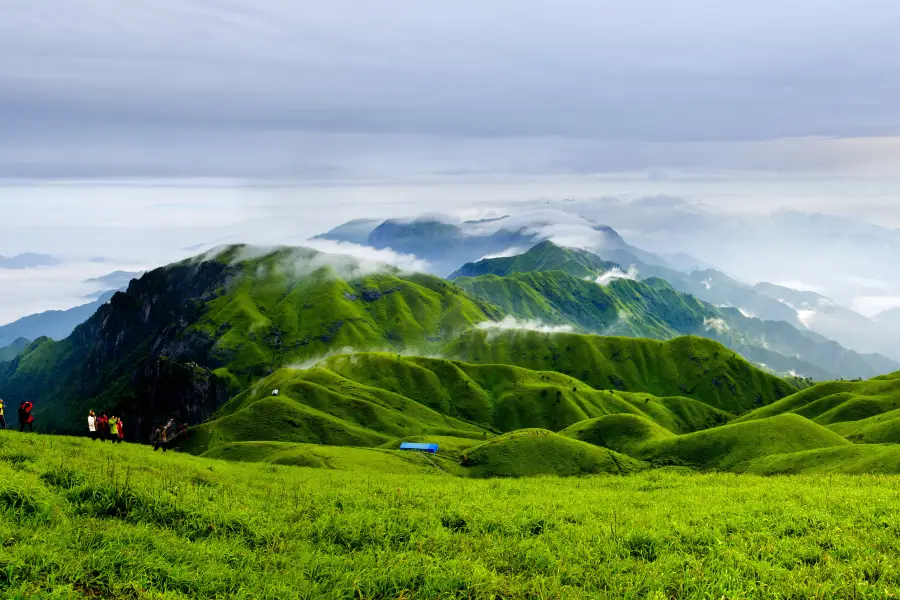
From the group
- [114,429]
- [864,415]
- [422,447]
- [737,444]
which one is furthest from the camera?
[864,415]

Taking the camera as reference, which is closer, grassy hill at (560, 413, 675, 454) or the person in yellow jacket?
the person in yellow jacket

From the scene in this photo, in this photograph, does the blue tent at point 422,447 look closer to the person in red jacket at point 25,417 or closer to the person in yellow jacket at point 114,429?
the person in yellow jacket at point 114,429

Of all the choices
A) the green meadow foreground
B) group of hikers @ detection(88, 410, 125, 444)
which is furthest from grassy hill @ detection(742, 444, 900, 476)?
group of hikers @ detection(88, 410, 125, 444)

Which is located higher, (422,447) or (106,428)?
(106,428)

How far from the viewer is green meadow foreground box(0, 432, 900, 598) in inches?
681

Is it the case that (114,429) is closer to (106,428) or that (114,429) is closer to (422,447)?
(106,428)

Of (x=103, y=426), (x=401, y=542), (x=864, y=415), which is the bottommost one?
(x=864, y=415)

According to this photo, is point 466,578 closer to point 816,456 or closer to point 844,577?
point 844,577

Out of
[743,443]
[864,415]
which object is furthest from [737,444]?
[864,415]

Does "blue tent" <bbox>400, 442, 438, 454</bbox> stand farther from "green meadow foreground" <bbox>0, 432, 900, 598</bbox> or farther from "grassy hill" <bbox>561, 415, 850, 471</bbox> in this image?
"green meadow foreground" <bbox>0, 432, 900, 598</bbox>

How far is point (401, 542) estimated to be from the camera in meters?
21.9

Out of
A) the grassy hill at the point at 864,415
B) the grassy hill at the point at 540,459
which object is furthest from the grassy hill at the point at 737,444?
the grassy hill at the point at 540,459

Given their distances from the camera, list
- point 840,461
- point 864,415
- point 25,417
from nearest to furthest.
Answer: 1. point 25,417
2. point 840,461
3. point 864,415

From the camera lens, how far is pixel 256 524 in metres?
22.8
